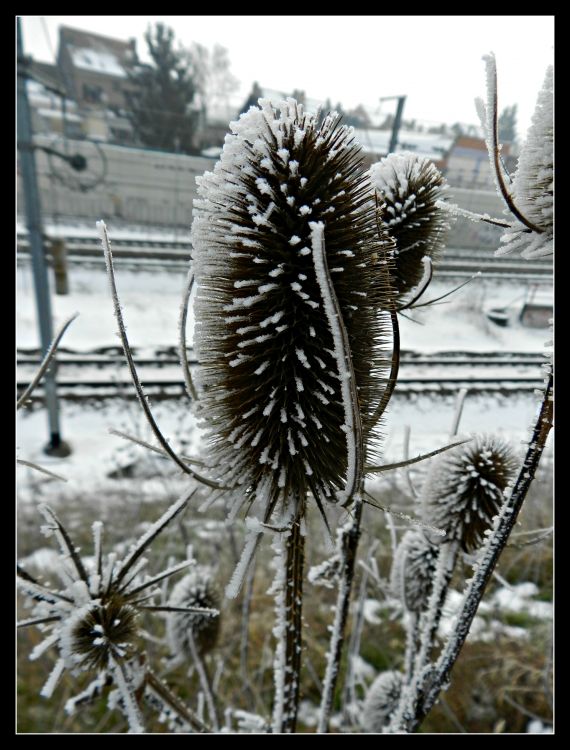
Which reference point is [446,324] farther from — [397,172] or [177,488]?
[397,172]

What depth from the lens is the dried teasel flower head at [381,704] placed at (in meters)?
2.10

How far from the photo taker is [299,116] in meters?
1.02

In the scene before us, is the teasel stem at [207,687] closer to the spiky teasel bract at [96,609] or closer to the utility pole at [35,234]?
the spiky teasel bract at [96,609]

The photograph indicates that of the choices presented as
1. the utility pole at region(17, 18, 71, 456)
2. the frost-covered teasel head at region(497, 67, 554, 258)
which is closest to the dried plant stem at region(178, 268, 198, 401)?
the frost-covered teasel head at region(497, 67, 554, 258)

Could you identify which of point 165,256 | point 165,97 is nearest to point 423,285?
point 165,256

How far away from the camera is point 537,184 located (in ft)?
3.10

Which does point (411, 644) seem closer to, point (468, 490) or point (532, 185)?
point (468, 490)

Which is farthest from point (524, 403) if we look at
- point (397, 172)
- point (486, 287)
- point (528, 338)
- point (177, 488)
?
point (397, 172)

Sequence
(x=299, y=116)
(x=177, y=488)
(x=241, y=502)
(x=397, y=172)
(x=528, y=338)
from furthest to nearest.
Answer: (x=528, y=338)
(x=177, y=488)
(x=397, y=172)
(x=241, y=502)
(x=299, y=116)

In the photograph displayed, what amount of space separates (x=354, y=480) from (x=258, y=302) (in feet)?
1.41

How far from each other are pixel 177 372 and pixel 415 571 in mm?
6590

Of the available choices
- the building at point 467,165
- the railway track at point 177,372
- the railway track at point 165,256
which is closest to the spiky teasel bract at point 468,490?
the building at point 467,165

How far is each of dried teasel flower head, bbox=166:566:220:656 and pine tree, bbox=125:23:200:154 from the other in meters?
17.3

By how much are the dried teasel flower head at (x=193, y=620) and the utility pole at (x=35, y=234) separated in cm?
302
